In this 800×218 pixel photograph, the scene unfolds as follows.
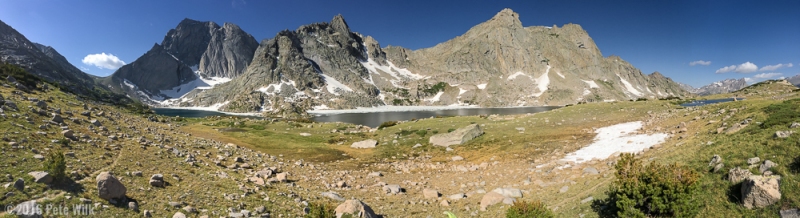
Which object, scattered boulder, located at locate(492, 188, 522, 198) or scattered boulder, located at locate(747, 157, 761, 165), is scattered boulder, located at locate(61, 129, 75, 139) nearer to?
scattered boulder, located at locate(492, 188, 522, 198)

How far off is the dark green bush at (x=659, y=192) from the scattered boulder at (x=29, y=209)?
1438cm

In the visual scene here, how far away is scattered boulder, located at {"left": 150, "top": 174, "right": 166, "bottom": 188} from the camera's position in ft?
33.6

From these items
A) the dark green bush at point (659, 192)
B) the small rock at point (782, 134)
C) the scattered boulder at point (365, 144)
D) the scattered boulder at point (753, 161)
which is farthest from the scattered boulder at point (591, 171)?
the scattered boulder at point (365, 144)

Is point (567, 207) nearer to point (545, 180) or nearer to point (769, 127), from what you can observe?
point (545, 180)

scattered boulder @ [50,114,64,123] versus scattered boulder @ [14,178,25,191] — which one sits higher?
scattered boulder @ [50,114,64,123]

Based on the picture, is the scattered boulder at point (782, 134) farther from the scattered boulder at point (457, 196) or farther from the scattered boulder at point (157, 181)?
the scattered boulder at point (157, 181)

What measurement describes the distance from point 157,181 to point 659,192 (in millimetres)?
15281

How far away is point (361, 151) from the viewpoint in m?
29.7

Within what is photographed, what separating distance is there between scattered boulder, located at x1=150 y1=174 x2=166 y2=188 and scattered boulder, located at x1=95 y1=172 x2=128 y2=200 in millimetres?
1355

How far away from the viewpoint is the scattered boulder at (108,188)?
8.34 metres

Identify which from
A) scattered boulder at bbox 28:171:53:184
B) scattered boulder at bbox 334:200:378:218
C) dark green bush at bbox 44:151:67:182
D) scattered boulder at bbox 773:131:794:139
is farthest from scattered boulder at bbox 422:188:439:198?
scattered boulder at bbox 28:171:53:184


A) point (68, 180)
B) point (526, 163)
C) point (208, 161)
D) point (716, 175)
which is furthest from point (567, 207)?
point (208, 161)

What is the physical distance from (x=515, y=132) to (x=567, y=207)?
21725mm

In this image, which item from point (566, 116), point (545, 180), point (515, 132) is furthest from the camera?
point (566, 116)
